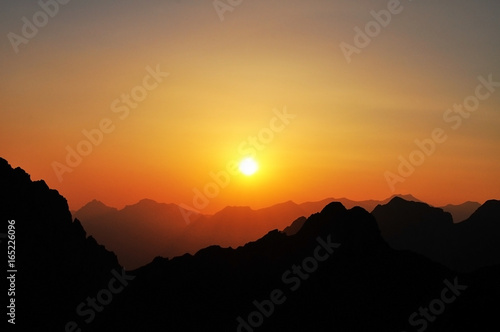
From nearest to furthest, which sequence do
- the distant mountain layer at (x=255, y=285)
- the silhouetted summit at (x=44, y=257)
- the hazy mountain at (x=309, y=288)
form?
the hazy mountain at (x=309, y=288), the distant mountain layer at (x=255, y=285), the silhouetted summit at (x=44, y=257)

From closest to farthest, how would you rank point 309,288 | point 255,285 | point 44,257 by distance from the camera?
point 309,288
point 255,285
point 44,257

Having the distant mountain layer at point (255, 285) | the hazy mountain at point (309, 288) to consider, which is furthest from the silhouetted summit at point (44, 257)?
the hazy mountain at point (309, 288)

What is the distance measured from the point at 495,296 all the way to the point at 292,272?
1341 inches

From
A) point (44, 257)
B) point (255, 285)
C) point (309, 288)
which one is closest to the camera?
point (309, 288)

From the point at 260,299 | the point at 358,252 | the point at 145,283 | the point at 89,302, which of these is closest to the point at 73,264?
the point at 89,302

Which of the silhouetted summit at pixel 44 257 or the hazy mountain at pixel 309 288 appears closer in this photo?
the hazy mountain at pixel 309 288

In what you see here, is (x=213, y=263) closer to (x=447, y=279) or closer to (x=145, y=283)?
(x=145, y=283)

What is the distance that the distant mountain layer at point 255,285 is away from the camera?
90.0 m

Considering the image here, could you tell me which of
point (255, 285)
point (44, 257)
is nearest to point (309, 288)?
point (255, 285)

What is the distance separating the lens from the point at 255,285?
96.7m

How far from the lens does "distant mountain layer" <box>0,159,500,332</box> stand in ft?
295

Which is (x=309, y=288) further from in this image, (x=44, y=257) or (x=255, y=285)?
(x=44, y=257)

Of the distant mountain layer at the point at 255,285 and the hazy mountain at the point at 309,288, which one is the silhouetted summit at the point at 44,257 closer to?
the distant mountain layer at the point at 255,285

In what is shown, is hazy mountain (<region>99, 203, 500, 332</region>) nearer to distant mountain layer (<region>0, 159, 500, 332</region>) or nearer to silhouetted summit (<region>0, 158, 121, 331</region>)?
distant mountain layer (<region>0, 159, 500, 332</region>)
